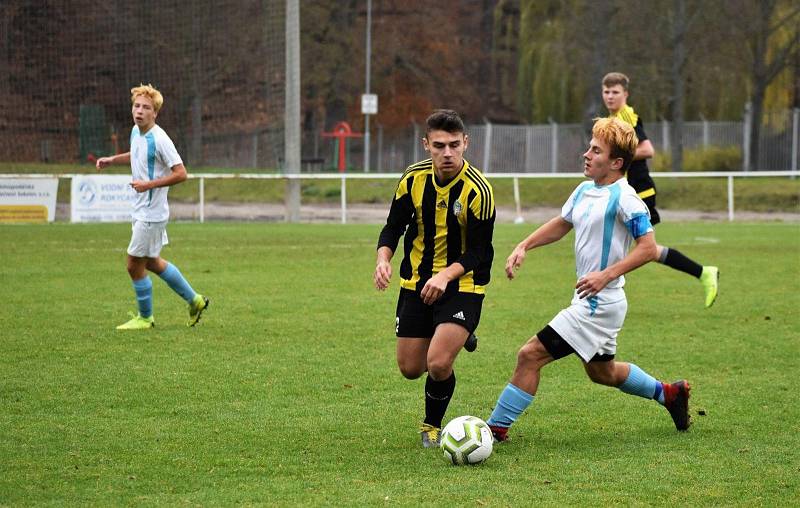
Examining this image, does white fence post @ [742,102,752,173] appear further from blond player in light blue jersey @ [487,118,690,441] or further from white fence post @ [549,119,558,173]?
blond player in light blue jersey @ [487,118,690,441]

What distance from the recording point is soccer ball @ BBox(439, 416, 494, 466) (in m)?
5.44

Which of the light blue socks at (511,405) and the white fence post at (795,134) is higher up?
the white fence post at (795,134)

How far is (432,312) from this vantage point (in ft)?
19.7

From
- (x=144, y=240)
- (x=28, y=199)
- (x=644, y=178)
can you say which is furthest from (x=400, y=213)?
(x=28, y=199)

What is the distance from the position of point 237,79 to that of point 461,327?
19.2m

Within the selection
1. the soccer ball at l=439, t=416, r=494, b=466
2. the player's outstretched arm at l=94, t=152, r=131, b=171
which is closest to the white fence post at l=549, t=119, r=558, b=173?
the player's outstretched arm at l=94, t=152, r=131, b=171

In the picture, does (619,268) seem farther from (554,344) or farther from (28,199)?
(28,199)

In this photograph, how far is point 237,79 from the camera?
79.7 feet

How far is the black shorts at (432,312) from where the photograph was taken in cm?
586

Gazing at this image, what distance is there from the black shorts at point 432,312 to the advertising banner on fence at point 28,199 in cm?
1774

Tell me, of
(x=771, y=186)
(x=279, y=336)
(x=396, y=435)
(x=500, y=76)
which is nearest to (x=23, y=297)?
(x=279, y=336)

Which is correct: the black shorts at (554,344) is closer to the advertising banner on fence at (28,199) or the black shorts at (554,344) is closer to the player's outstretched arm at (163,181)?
the player's outstretched arm at (163,181)

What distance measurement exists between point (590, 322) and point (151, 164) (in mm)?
5027

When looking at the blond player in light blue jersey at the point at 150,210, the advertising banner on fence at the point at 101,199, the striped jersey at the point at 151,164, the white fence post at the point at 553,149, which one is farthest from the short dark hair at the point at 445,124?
the white fence post at the point at 553,149
